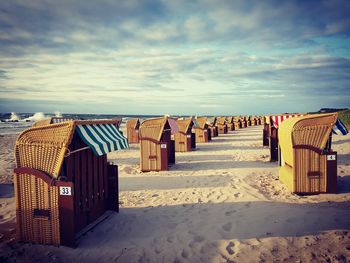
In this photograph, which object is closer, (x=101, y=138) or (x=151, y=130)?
(x=101, y=138)

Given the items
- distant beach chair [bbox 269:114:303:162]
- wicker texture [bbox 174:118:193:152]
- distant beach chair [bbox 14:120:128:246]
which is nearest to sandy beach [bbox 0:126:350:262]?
distant beach chair [bbox 14:120:128:246]

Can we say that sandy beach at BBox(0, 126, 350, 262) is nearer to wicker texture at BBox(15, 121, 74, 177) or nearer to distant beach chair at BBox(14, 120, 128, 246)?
distant beach chair at BBox(14, 120, 128, 246)

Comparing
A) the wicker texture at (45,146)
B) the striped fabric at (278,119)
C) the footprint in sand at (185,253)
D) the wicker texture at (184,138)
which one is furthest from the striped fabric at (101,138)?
the wicker texture at (184,138)

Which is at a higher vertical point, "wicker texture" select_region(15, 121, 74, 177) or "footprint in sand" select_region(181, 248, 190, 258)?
"wicker texture" select_region(15, 121, 74, 177)

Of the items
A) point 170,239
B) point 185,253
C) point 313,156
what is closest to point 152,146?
point 313,156

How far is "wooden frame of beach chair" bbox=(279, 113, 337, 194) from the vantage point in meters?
8.15

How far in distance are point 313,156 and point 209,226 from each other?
408cm

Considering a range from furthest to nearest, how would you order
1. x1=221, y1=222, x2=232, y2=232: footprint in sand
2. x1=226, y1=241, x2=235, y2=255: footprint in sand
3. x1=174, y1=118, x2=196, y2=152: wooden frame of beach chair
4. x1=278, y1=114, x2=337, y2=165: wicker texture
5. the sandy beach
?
x1=174, y1=118, x2=196, y2=152: wooden frame of beach chair
x1=278, y1=114, x2=337, y2=165: wicker texture
x1=221, y1=222, x2=232, y2=232: footprint in sand
x1=226, y1=241, x2=235, y2=255: footprint in sand
the sandy beach

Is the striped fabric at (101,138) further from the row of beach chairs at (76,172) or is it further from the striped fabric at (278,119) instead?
the striped fabric at (278,119)

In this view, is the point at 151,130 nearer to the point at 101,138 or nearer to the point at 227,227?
the point at 101,138

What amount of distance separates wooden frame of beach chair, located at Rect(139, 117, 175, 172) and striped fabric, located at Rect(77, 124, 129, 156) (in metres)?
5.07

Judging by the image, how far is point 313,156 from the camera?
8195mm

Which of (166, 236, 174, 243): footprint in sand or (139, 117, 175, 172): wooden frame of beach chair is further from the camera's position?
(139, 117, 175, 172): wooden frame of beach chair

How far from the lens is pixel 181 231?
5984 millimetres
